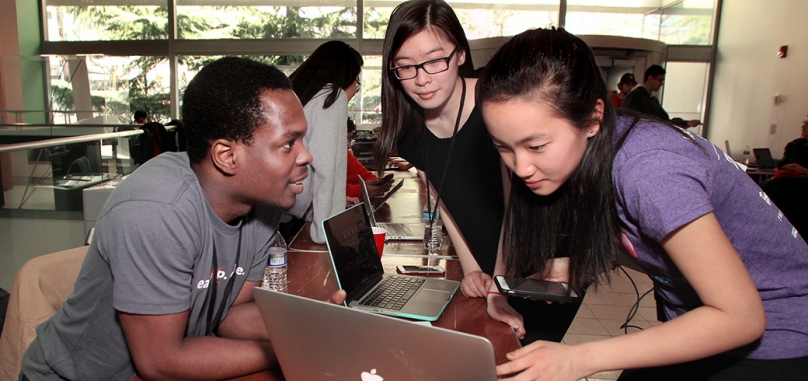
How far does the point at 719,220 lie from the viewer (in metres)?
0.95

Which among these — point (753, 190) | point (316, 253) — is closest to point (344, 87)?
point (316, 253)

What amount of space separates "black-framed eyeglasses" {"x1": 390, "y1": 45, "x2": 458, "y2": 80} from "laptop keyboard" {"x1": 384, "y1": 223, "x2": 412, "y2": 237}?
83 centimetres

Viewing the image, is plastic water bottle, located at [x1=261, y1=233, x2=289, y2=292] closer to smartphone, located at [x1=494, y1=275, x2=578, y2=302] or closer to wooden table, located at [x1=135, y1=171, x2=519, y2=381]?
wooden table, located at [x1=135, y1=171, x2=519, y2=381]

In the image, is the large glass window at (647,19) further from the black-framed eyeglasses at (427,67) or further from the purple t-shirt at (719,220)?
the purple t-shirt at (719,220)

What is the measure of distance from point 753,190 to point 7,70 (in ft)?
35.5

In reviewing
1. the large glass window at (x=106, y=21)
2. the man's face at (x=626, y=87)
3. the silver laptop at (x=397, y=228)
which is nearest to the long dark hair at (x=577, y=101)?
the silver laptop at (x=397, y=228)

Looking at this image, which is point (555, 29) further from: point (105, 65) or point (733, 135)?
point (105, 65)

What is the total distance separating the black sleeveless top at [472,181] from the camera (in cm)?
160

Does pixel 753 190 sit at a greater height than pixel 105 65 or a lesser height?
lesser

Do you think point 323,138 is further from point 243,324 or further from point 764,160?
point 764,160

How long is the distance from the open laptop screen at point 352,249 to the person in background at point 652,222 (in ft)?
1.67

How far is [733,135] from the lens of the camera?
30.6 feet

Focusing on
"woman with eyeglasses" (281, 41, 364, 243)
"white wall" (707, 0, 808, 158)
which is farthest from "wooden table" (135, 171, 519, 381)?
"white wall" (707, 0, 808, 158)

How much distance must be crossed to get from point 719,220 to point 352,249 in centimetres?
82
